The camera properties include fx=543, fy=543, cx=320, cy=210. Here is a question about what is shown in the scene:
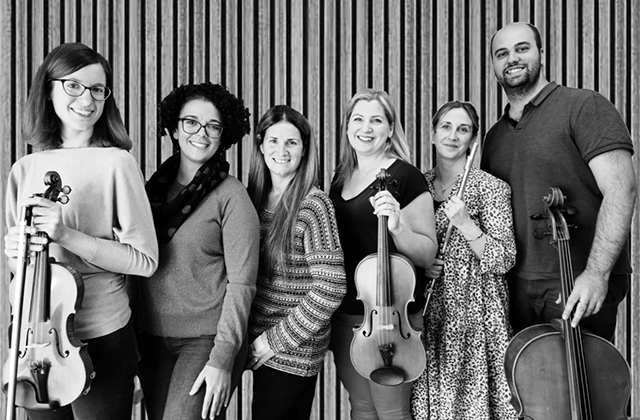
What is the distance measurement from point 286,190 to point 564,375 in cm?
100

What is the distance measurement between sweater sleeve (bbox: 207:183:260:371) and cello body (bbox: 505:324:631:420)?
820 millimetres

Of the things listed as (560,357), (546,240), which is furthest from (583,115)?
(560,357)

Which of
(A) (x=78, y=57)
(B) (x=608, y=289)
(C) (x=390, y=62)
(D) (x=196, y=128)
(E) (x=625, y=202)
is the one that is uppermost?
(C) (x=390, y=62)

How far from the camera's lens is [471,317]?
1.82m

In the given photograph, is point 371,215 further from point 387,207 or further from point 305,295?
point 305,295

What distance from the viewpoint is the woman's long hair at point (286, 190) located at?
1631mm

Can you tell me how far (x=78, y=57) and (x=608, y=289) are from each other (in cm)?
181

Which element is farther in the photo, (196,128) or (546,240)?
(546,240)

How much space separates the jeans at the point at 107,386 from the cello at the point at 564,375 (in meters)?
Answer: 1.09

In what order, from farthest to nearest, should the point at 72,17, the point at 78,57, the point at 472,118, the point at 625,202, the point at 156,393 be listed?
the point at 72,17
the point at 472,118
the point at 625,202
the point at 156,393
the point at 78,57

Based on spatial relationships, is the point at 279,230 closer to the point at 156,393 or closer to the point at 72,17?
the point at 156,393

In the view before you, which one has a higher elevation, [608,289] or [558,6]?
[558,6]

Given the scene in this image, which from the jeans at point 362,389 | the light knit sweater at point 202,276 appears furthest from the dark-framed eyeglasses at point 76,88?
the jeans at point 362,389

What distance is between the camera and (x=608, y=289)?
6.18 feet
